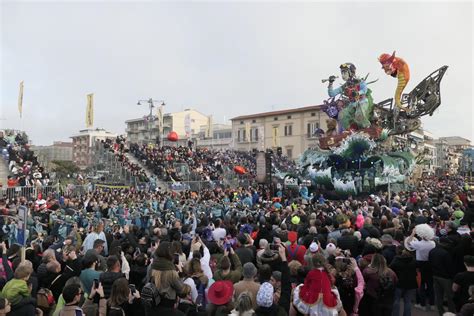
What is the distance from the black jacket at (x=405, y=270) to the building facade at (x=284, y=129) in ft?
189

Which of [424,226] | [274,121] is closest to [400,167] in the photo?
[424,226]

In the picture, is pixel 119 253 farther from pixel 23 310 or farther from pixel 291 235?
pixel 291 235

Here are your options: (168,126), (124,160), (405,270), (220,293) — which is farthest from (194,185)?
(168,126)

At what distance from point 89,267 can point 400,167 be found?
27.3 m

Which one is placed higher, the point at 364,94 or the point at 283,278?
the point at 364,94

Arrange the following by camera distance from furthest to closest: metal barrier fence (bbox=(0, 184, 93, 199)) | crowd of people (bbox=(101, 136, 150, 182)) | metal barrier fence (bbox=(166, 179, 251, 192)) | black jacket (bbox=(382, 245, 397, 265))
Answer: crowd of people (bbox=(101, 136, 150, 182)) → metal barrier fence (bbox=(166, 179, 251, 192)) → metal barrier fence (bbox=(0, 184, 93, 199)) → black jacket (bbox=(382, 245, 397, 265))

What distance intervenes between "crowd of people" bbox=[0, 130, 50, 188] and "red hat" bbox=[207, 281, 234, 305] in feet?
67.4

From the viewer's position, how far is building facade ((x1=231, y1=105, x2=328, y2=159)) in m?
67.0

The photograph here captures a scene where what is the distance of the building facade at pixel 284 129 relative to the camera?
6700cm

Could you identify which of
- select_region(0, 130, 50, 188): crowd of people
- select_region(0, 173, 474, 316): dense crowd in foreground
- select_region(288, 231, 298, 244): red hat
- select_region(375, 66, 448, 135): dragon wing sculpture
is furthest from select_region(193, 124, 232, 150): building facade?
select_region(288, 231, 298, 244): red hat

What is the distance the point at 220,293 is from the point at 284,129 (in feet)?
223

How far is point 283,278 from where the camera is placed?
5352 mm

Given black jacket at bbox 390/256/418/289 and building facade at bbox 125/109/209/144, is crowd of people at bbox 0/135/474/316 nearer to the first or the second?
black jacket at bbox 390/256/418/289

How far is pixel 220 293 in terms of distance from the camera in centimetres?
462
